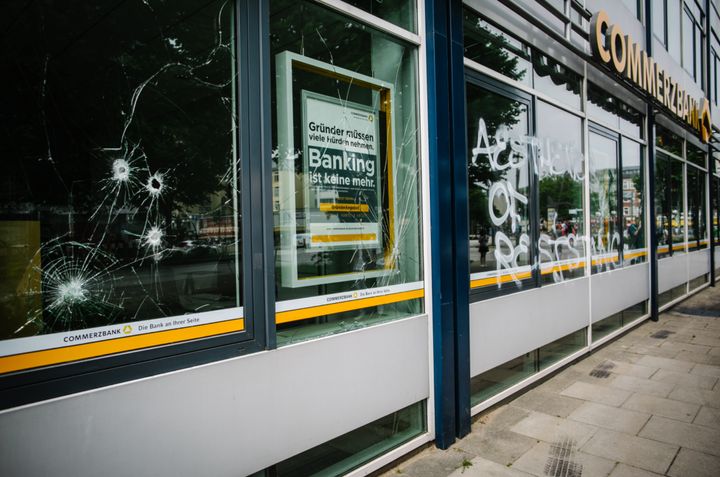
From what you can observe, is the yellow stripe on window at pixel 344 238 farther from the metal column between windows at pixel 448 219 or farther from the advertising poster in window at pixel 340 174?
the metal column between windows at pixel 448 219

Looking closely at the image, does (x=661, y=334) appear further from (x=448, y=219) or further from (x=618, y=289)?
(x=448, y=219)

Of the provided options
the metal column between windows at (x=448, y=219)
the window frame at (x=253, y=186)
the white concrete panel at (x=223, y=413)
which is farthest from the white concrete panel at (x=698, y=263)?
the window frame at (x=253, y=186)

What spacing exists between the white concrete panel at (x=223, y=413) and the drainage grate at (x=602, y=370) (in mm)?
3124

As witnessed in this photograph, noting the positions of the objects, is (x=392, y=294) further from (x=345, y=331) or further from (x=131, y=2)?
(x=131, y=2)

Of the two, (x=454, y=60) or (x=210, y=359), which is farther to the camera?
(x=454, y=60)

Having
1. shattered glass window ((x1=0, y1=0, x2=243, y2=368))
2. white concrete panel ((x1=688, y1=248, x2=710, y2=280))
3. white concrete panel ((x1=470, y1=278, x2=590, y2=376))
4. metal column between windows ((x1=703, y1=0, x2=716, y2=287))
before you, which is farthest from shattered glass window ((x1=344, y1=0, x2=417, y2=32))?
metal column between windows ((x1=703, y1=0, x2=716, y2=287))

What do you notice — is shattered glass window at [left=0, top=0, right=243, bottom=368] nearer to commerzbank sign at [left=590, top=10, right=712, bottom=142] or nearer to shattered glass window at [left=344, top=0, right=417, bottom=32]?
shattered glass window at [left=344, top=0, right=417, bottom=32]

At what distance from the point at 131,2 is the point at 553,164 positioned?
16.6ft

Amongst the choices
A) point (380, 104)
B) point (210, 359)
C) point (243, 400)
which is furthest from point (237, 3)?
point (243, 400)

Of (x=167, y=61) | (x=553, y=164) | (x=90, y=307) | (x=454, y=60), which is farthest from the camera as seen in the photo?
(x=553, y=164)

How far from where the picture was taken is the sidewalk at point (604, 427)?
3.36m

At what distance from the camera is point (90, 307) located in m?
2.19

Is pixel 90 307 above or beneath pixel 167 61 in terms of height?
beneath

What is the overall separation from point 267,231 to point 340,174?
0.85m
